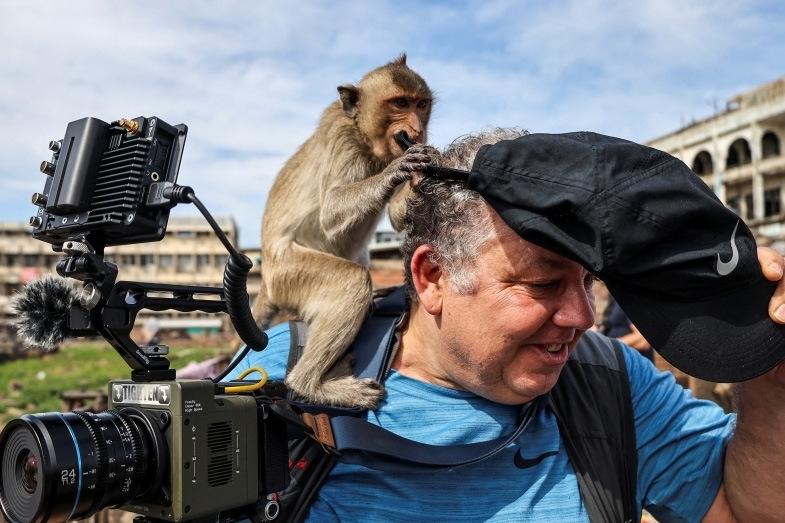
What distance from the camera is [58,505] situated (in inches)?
48.5

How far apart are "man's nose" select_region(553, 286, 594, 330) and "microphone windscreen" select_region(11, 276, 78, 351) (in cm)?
112

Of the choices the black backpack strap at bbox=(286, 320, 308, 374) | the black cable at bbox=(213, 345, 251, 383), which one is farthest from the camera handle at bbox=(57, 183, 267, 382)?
the black backpack strap at bbox=(286, 320, 308, 374)

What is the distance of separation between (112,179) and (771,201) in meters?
31.1

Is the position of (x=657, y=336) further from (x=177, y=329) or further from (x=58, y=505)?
(x=177, y=329)

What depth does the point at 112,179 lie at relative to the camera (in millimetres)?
1424

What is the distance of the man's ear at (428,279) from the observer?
195cm

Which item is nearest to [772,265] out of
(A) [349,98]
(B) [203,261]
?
(A) [349,98]

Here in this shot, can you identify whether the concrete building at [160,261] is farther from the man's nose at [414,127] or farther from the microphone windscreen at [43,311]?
the microphone windscreen at [43,311]

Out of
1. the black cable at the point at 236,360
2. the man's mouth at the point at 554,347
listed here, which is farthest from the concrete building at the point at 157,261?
the man's mouth at the point at 554,347

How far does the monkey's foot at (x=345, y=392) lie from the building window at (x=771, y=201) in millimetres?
29632

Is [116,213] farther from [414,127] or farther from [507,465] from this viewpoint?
[414,127]

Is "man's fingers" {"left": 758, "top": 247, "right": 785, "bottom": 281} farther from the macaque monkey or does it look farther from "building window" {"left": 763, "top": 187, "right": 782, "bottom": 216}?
"building window" {"left": 763, "top": 187, "right": 782, "bottom": 216}

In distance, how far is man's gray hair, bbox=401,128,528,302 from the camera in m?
1.83

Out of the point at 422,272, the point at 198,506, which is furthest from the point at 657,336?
the point at 198,506
